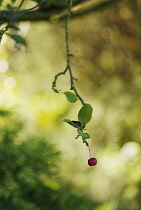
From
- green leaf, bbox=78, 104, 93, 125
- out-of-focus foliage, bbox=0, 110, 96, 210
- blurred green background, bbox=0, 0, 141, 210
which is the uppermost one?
blurred green background, bbox=0, 0, 141, 210

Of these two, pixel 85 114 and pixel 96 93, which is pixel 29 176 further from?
pixel 85 114

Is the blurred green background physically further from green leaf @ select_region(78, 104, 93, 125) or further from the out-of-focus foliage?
green leaf @ select_region(78, 104, 93, 125)

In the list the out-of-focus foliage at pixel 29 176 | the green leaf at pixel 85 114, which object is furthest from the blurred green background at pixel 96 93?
the green leaf at pixel 85 114

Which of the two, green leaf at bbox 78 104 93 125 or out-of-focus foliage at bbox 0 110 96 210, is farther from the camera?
out-of-focus foliage at bbox 0 110 96 210

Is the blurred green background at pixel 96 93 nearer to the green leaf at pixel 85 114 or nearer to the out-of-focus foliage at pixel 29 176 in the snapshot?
the out-of-focus foliage at pixel 29 176

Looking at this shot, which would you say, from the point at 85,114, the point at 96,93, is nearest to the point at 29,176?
the point at 96,93

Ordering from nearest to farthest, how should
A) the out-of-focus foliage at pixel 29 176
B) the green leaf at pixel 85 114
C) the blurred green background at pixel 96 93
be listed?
the green leaf at pixel 85 114
the out-of-focus foliage at pixel 29 176
the blurred green background at pixel 96 93

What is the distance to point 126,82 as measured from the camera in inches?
87.8

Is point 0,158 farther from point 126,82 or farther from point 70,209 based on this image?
point 126,82

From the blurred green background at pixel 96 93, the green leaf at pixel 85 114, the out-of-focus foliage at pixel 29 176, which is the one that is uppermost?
the blurred green background at pixel 96 93

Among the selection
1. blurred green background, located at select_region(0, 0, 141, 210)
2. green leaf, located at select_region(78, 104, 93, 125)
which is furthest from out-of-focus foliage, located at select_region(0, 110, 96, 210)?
green leaf, located at select_region(78, 104, 93, 125)

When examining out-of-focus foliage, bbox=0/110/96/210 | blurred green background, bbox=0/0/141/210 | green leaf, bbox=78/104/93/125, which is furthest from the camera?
blurred green background, bbox=0/0/141/210

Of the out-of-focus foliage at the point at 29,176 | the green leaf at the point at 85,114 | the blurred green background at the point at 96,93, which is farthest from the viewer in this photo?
the blurred green background at the point at 96,93

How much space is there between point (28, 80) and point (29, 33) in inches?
10.0
